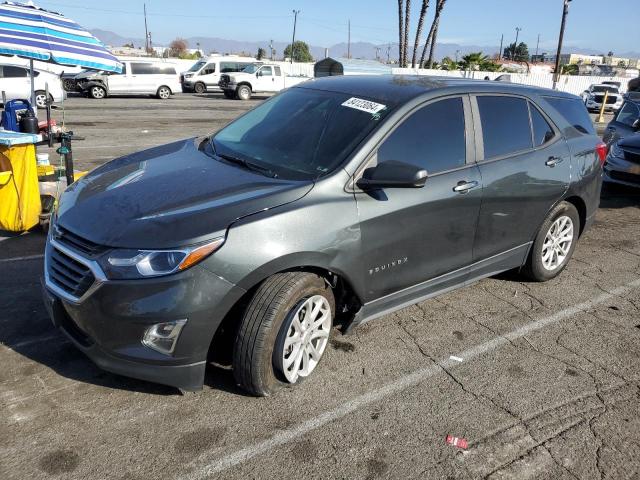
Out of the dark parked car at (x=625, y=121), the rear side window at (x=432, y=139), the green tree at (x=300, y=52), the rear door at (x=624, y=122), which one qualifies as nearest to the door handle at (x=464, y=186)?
the rear side window at (x=432, y=139)

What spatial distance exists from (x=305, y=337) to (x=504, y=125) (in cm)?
235

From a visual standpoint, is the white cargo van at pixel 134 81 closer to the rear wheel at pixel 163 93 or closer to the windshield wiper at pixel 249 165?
the rear wheel at pixel 163 93

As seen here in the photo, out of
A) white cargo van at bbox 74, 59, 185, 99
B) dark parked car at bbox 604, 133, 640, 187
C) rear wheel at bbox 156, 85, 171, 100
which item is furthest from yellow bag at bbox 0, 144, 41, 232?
rear wheel at bbox 156, 85, 171, 100

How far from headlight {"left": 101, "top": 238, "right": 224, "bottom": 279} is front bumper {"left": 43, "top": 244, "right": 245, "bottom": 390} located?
0.04 meters

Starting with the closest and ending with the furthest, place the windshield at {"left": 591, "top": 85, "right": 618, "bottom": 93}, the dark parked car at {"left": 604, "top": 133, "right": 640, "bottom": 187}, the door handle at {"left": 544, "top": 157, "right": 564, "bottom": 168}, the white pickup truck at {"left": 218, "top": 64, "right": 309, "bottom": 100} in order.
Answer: the door handle at {"left": 544, "top": 157, "right": 564, "bottom": 168} → the dark parked car at {"left": 604, "top": 133, "right": 640, "bottom": 187} → the white pickup truck at {"left": 218, "top": 64, "right": 309, "bottom": 100} → the windshield at {"left": 591, "top": 85, "right": 618, "bottom": 93}

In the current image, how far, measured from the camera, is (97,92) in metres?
23.6

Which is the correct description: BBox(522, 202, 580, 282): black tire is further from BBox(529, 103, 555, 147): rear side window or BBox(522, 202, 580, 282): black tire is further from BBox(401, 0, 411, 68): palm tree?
BBox(401, 0, 411, 68): palm tree

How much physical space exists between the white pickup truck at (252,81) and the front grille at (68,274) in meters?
24.1

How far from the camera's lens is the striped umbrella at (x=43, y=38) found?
23.9ft

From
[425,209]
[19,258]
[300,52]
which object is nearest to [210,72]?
[19,258]

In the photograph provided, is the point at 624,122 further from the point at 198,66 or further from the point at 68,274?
the point at 198,66

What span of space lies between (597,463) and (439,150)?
2092 millimetres

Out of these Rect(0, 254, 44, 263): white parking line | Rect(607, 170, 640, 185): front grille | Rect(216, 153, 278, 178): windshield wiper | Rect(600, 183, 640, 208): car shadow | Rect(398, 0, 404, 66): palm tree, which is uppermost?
Rect(398, 0, 404, 66): palm tree

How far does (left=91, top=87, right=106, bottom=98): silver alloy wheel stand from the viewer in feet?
77.0
